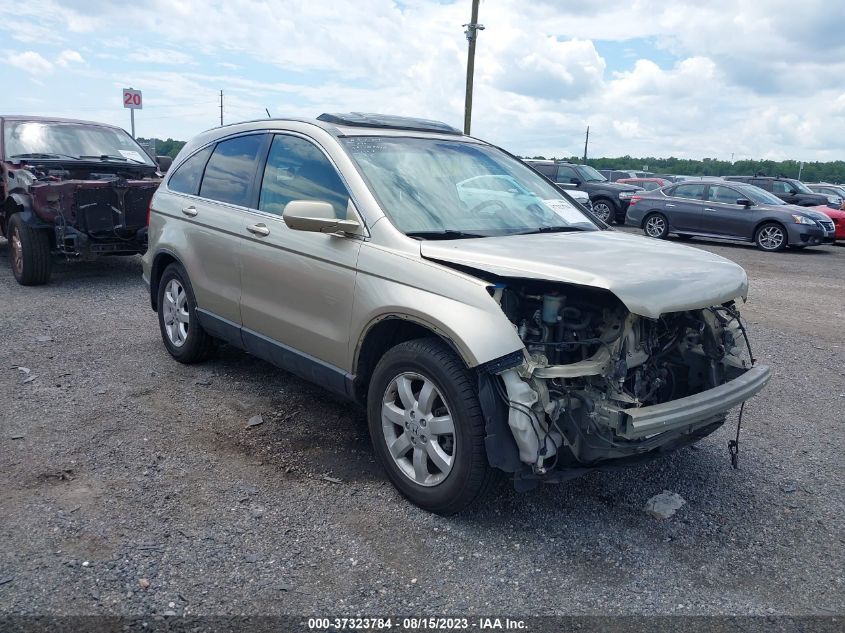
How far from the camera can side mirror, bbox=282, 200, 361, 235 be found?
→ 3.61m

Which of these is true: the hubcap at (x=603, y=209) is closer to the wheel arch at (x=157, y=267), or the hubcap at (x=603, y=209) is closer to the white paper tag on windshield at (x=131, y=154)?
the white paper tag on windshield at (x=131, y=154)

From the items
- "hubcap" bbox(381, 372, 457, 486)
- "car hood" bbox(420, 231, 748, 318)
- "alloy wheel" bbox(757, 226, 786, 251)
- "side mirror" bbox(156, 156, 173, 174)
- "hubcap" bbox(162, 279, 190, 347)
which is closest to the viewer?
"car hood" bbox(420, 231, 748, 318)

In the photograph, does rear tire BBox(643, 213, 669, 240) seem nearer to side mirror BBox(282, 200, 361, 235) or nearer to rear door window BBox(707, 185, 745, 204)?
rear door window BBox(707, 185, 745, 204)

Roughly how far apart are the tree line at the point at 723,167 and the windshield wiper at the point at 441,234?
192ft

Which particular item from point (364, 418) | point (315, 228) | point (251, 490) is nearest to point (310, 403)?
point (364, 418)

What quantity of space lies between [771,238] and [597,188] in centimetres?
549

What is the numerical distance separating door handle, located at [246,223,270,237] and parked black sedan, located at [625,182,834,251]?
13.9m

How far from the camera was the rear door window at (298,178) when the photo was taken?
13.0 feet

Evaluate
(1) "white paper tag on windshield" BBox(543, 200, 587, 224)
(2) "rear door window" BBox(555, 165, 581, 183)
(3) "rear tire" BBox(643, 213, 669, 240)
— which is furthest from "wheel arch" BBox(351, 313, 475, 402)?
(2) "rear door window" BBox(555, 165, 581, 183)

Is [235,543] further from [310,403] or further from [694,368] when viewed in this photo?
[694,368]

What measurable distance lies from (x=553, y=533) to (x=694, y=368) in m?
1.15

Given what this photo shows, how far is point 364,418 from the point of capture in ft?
15.2

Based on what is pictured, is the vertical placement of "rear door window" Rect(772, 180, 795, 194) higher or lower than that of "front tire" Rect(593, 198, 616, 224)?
higher

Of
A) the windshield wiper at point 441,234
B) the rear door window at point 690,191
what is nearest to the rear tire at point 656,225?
the rear door window at point 690,191
